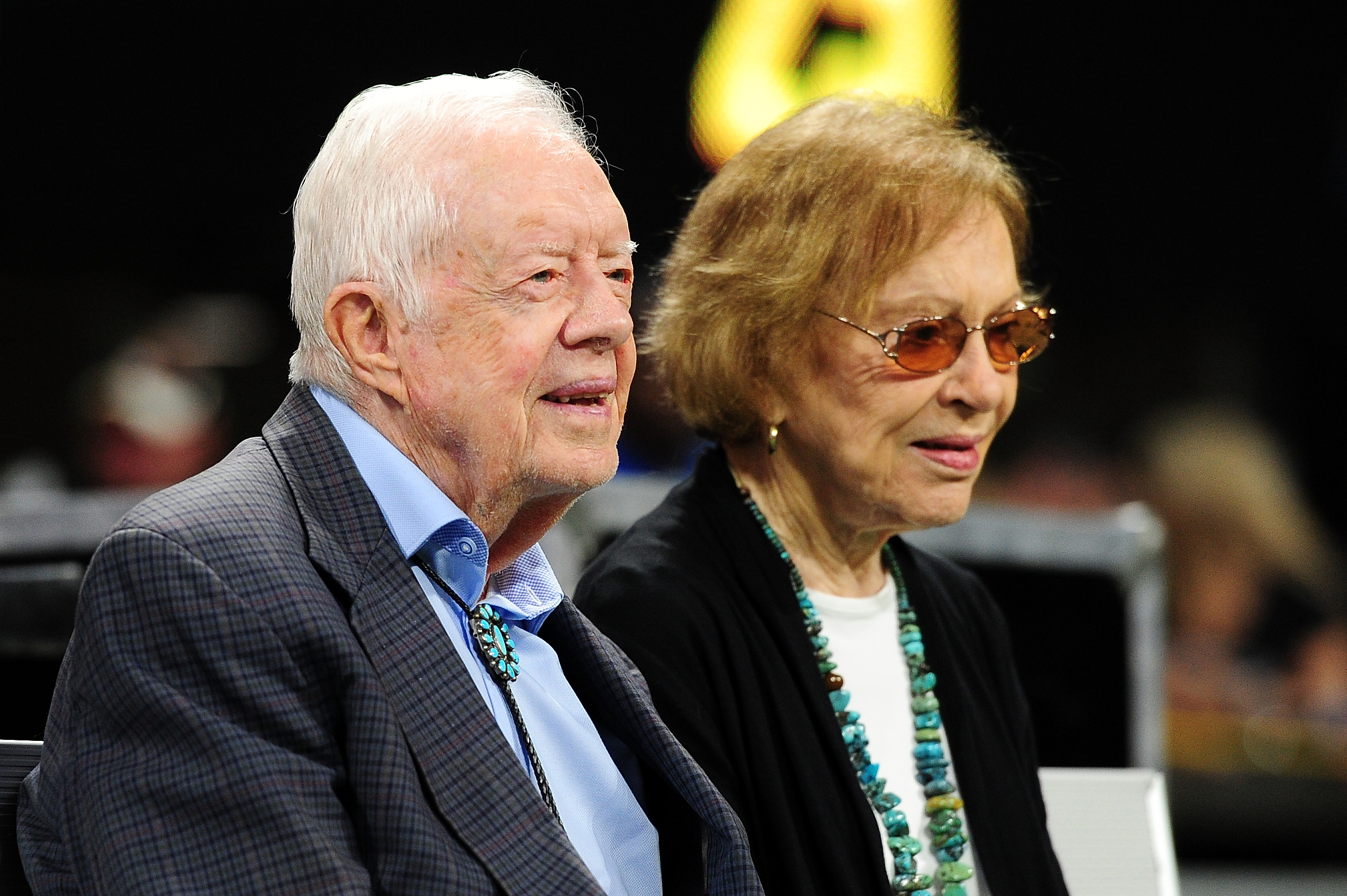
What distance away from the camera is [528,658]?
1.81m

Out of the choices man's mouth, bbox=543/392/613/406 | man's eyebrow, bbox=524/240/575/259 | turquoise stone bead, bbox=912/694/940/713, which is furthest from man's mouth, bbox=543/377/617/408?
turquoise stone bead, bbox=912/694/940/713

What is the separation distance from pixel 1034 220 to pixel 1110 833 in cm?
397

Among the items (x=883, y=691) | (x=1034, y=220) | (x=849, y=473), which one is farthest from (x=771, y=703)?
(x=1034, y=220)

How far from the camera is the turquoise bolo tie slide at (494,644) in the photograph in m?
1.68

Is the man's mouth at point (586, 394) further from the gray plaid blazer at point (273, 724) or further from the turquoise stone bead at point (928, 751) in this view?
the turquoise stone bead at point (928, 751)

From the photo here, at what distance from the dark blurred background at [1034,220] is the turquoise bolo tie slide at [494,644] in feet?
Result: 11.4

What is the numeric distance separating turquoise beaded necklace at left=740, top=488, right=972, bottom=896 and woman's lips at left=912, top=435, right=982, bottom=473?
0.27 metres

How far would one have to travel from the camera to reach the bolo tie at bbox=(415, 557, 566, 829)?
1.65m

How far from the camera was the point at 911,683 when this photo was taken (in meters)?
2.31

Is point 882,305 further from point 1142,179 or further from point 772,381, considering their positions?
point 1142,179

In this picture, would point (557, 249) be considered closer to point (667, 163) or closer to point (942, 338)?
point (942, 338)

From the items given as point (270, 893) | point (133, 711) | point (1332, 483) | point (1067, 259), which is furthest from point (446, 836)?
point (1332, 483)

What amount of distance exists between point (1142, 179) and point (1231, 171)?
0.46 m

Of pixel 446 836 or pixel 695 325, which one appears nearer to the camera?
pixel 446 836
